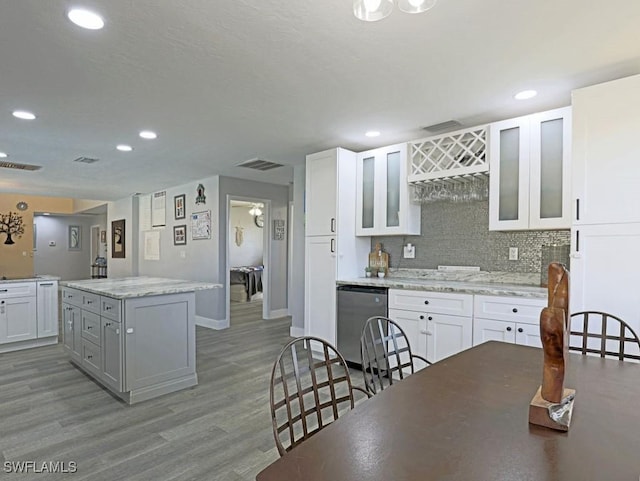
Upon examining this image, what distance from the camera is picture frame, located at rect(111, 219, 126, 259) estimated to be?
27.9ft

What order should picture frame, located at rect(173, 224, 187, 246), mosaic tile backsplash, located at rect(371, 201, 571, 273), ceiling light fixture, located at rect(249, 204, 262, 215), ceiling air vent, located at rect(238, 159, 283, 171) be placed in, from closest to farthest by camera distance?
1. mosaic tile backsplash, located at rect(371, 201, 571, 273)
2. ceiling air vent, located at rect(238, 159, 283, 171)
3. picture frame, located at rect(173, 224, 187, 246)
4. ceiling light fixture, located at rect(249, 204, 262, 215)

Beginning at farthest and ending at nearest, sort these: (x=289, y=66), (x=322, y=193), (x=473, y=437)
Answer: (x=322, y=193) < (x=289, y=66) < (x=473, y=437)

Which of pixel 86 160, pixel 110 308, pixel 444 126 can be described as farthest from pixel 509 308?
pixel 86 160

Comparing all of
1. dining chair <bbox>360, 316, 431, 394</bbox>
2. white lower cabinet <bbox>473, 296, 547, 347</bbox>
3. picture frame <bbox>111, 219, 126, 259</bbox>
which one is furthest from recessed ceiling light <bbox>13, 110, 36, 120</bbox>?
picture frame <bbox>111, 219, 126, 259</bbox>

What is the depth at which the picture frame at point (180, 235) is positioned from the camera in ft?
22.0

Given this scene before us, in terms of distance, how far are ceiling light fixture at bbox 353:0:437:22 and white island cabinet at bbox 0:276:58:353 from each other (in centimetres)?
514

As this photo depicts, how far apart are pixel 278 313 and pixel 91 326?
3.49m

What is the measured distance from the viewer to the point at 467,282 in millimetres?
3645

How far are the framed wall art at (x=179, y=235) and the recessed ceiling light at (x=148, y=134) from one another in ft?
9.73

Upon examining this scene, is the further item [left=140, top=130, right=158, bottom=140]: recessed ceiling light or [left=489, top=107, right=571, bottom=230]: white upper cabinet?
[left=140, top=130, right=158, bottom=140]: recessed ceiling light

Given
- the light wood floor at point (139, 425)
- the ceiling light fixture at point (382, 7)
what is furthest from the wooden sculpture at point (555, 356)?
the light wood floor at point (139, 425)

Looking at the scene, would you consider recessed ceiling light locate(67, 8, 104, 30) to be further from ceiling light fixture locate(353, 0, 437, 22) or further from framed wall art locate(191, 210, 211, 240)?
framed wall art locate(191, 210, 211, 240)
